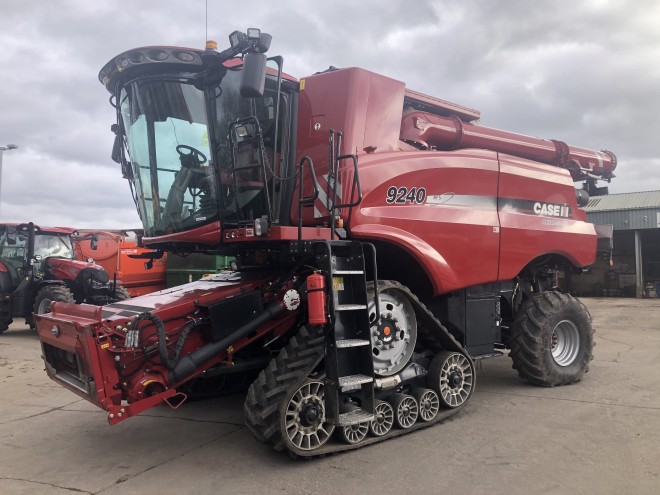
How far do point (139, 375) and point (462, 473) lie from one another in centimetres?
249

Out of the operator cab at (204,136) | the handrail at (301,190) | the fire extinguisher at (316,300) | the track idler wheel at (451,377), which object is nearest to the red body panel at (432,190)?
the handrail at (301,190)

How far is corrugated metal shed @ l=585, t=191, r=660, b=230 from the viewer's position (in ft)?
80.2

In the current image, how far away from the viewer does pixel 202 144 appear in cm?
477

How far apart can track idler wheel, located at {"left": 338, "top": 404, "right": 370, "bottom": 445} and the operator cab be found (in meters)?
1.67

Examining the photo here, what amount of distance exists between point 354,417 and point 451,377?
4.56 ft

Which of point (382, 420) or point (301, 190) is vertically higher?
point (301, 190)

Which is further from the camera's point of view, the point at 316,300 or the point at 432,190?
the point at 432,190

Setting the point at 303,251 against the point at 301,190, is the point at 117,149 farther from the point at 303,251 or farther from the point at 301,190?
the point at 303,251

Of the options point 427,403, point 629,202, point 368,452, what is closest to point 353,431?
point 368,452

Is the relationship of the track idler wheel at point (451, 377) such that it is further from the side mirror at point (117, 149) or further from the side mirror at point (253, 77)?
the side mirror at point (117, 149)

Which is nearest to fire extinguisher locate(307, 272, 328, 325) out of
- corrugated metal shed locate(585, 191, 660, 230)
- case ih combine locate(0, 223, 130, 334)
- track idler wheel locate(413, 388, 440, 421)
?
track idler wheel locate(413, 388, 440, 421)

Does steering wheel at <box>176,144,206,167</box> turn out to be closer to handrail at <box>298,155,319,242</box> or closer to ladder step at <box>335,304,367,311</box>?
handrail at <box>298,155,319,242</box>

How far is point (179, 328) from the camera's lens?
14.2 feet

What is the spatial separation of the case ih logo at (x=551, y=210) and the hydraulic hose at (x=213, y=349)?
12.4ft
